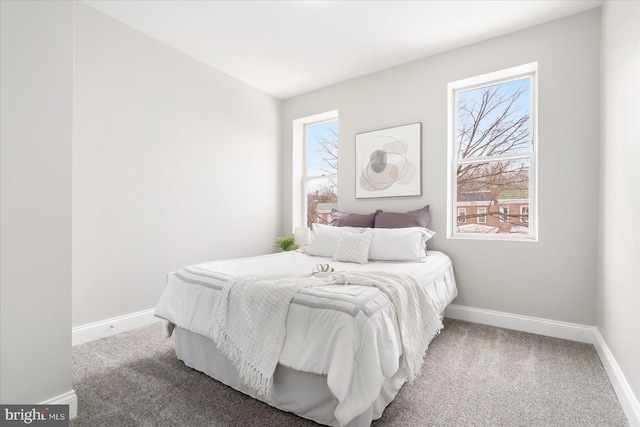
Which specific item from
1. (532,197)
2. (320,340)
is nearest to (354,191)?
(532,197)

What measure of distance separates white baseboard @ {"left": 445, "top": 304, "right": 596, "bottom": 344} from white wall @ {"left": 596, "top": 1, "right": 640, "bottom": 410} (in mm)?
191

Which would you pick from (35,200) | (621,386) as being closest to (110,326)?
(35,200)

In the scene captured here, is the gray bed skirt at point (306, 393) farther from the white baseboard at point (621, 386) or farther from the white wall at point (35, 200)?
the white baseboard at point (621, 386)

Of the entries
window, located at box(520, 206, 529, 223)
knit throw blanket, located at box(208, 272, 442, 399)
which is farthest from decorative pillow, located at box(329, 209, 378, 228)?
knit throw blanket, located at box(208, 272, 442, 399)

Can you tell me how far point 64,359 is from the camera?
5.49 ft

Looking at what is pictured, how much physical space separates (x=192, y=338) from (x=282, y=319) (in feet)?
3.05

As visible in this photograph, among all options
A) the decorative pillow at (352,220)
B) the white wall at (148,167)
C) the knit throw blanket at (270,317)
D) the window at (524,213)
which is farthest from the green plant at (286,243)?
the window at (524,213)

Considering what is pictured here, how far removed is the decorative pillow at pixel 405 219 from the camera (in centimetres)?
332

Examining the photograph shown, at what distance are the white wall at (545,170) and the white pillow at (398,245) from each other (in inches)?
20.6

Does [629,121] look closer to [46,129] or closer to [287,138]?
[46,129]

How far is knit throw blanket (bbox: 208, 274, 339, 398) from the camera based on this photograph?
1616 mm

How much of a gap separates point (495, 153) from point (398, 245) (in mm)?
1463

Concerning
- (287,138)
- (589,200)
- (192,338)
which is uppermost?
(287,138)

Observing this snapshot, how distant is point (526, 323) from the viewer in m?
2.89
